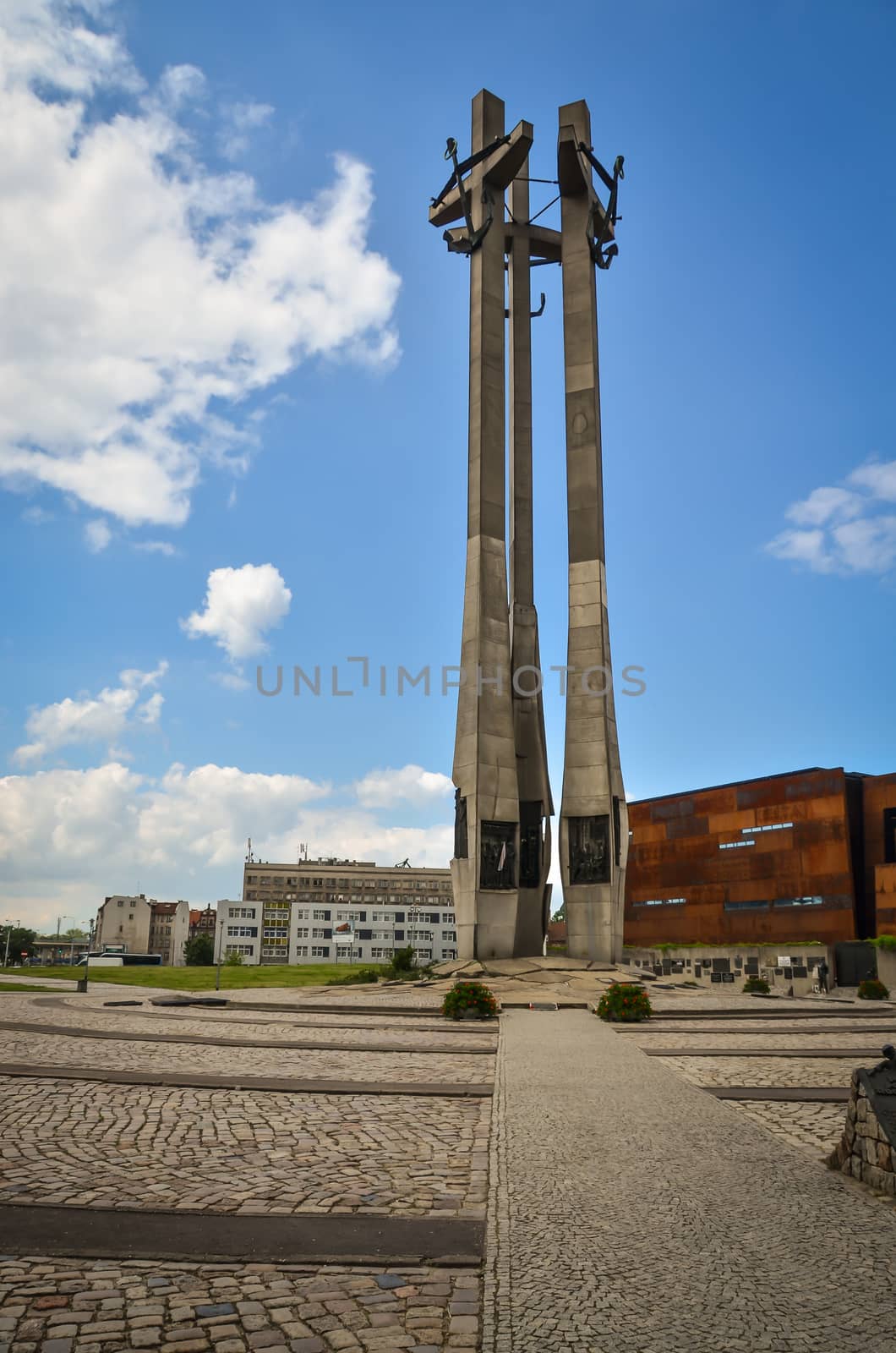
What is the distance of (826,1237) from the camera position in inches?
209

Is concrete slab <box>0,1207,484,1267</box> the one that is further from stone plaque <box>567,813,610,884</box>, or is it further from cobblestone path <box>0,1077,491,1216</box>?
stone plaque <box>567,813,610,884</box>

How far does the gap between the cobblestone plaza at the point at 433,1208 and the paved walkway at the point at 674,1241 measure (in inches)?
0.7

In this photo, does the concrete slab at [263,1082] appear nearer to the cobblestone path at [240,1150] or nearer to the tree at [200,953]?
the cobblestone path at [240,1150]

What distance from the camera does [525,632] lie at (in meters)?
40.5

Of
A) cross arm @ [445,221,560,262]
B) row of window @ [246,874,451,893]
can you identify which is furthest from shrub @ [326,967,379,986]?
row of window @ [246,874,451,893]

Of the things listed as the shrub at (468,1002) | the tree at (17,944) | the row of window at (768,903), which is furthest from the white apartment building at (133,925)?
the shrub at (468,1002)

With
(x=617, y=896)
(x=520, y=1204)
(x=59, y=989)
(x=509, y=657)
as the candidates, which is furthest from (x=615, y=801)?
(x=520, y=1204)

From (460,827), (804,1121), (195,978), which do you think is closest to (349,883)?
(195,978)

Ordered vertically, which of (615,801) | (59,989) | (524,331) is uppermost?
(524,331)

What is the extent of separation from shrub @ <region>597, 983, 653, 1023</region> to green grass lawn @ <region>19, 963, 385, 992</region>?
607 inches

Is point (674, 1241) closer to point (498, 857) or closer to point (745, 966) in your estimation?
point (498, 857)

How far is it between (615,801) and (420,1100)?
24974mm

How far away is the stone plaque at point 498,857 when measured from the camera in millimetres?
32906

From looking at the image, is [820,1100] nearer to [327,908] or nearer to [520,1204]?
[520,1204]
